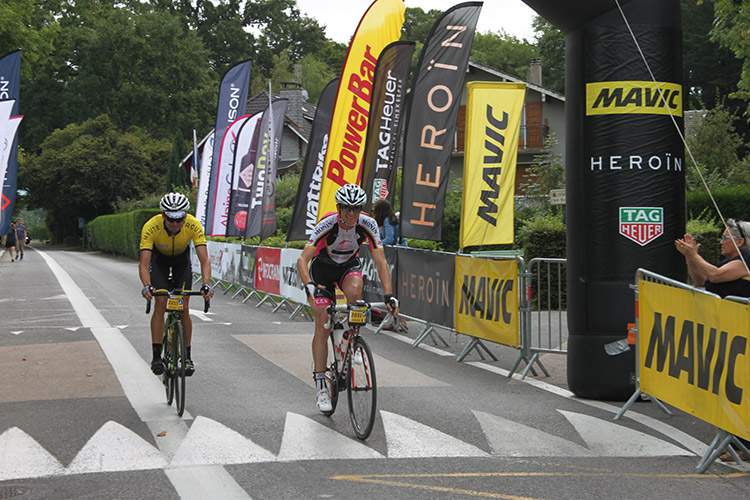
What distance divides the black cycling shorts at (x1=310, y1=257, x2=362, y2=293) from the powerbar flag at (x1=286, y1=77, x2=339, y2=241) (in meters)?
9.66

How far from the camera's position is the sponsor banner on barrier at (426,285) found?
11.3 m

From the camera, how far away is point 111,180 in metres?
71.6

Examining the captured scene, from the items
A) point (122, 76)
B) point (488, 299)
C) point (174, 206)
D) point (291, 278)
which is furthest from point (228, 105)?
point (122, 76)

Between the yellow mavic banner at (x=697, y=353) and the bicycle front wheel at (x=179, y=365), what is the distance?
3832mm

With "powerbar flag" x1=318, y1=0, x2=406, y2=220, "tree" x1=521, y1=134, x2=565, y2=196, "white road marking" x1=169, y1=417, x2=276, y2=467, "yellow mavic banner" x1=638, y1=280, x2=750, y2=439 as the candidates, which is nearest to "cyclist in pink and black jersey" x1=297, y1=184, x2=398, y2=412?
"white road marking" x1=169, y1=417, x2=276, y2=467

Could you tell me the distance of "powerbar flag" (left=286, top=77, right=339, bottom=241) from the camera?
17.1 meters

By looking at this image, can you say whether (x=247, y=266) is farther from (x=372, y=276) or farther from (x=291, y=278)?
(x=372, y=276)

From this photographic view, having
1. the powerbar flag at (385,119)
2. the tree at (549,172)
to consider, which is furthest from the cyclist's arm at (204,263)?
the tree at (549,172)

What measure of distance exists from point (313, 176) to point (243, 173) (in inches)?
233

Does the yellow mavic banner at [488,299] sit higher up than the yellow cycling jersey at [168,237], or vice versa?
the yellow cycling jersey at [168,237]

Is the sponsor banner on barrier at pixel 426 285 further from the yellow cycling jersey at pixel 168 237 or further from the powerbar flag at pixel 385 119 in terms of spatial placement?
the yellow cycling jersey at pixel 168 237

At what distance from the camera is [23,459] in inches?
233

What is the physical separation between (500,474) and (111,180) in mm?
70101

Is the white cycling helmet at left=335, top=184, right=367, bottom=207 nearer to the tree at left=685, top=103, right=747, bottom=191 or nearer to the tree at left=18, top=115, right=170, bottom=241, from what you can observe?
the tree at left=685, top=103, right=747, bottom=191
